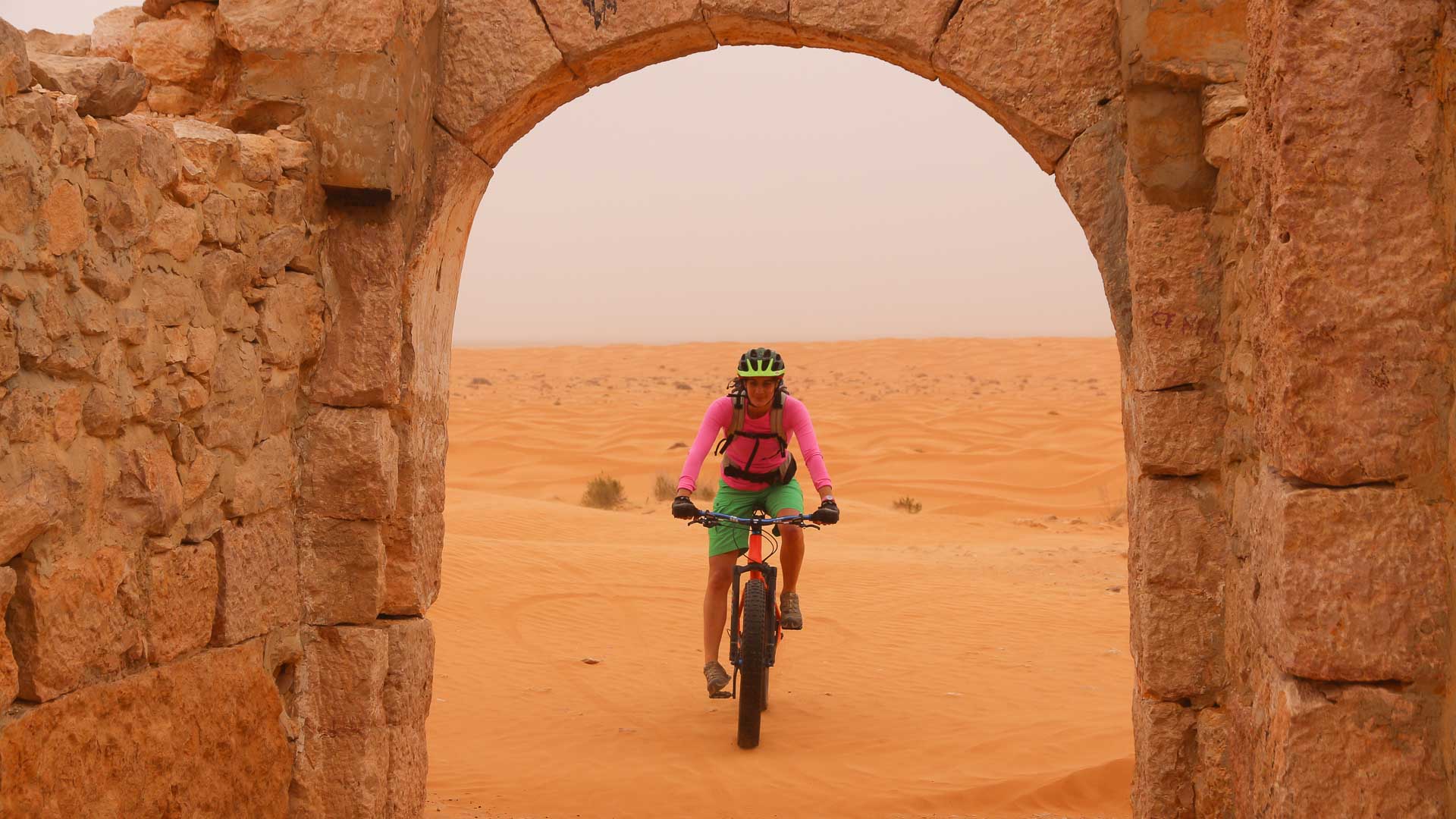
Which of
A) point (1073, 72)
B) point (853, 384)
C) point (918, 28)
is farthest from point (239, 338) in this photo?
point (853, 384)

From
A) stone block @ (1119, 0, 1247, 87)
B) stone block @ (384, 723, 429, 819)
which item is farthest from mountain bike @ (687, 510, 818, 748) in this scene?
stone block @ (1119, 0, 1247, 87)

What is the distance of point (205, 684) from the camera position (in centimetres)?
373

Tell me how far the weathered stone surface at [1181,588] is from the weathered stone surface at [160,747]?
282 centimetres

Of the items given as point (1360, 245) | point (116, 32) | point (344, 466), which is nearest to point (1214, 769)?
point (1360, 245)

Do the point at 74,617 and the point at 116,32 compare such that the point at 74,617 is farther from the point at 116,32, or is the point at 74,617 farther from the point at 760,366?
the point at 760,366

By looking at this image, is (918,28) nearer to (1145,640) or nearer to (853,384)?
(1145,640)

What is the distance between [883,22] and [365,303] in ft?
6.67

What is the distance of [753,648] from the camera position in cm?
575

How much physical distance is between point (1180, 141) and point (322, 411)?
2.94 m

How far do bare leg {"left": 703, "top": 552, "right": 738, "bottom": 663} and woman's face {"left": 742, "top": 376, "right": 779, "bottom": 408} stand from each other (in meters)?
0.80

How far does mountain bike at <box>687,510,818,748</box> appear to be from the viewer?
5.74 m

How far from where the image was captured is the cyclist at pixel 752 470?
229 inches

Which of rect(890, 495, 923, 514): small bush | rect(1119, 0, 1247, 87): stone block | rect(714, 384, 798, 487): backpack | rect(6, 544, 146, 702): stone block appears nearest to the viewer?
rect(6, 544, 146, 702): stone block

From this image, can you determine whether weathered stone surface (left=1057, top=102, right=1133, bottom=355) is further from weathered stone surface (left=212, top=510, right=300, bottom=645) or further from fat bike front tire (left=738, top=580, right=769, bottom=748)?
weathered stone surface (left=212, top=510, right=300, bottom=645)
